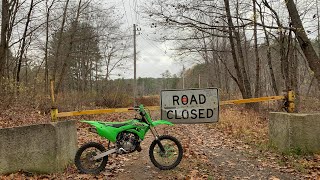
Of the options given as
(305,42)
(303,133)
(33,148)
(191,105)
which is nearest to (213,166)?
(191,105)

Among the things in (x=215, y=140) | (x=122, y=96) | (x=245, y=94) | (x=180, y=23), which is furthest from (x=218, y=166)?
(x=122, y=96)

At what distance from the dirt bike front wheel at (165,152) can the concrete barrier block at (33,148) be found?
179 centimetres

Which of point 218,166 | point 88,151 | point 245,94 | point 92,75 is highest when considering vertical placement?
point 92,75

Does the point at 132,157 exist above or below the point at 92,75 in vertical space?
below

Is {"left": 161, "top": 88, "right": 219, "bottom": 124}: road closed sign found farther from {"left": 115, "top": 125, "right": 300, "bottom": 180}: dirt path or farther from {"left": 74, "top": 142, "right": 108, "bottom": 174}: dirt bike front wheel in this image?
{"left": 74, "top": 142, "right": 108, "bottom": 174}: dirt bike front wheel

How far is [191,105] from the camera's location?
6516 mm

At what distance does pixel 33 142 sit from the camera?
17.9 feet

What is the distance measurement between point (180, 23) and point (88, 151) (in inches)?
330

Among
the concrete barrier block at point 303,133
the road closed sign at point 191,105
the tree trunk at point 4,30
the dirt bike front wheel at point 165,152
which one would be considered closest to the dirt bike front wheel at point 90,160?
the dirt bike front wheel at point 165,152

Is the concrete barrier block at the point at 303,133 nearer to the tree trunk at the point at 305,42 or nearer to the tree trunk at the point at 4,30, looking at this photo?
the tree trunk at the point at 305,42

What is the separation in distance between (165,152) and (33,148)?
248cm

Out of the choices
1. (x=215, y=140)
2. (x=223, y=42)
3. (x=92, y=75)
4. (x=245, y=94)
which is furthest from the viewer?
(x=92, y=75)

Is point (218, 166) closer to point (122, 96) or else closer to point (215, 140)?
point (215, 140)

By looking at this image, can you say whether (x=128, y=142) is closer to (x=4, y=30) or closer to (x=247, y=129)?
(x=247, y=129)
